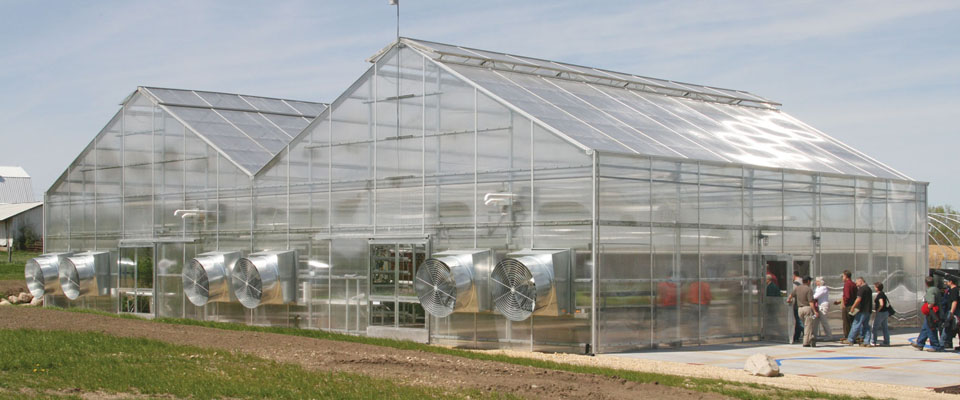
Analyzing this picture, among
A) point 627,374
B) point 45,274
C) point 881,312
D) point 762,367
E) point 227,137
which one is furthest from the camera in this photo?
point 45,274

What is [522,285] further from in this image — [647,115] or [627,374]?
[647,115]

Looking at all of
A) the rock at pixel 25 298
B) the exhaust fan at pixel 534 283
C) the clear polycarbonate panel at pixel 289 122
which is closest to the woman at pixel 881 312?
the exhaust fan at pixel 534 283

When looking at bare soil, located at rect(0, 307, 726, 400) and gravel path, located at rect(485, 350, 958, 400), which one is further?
gravel path, located at rect(485, 350, 958, 400)

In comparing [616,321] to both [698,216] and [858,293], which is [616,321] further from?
[858,293]

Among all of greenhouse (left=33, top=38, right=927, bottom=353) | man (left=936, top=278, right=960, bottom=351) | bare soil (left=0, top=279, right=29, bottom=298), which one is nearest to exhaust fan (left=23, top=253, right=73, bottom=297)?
greenhouse (left=33, top=38, right=927, bottom=353)

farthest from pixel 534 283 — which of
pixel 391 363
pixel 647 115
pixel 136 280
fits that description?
pixel 136 280

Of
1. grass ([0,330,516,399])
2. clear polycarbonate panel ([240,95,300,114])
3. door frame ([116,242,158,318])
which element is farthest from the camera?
clear polycarbonate panel ([240,95,300,114])

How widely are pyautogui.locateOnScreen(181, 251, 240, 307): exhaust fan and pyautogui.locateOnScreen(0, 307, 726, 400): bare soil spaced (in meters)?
1.93

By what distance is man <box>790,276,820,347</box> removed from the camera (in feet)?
76.1

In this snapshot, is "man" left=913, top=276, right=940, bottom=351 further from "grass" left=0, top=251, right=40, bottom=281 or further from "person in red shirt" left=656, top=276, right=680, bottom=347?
"grass" left=0, top=251, right=40, bottom=281

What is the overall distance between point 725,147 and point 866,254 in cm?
516

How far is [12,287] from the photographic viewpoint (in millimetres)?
40969

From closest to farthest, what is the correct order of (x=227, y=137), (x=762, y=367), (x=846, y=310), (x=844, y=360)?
(x=762, y=367) → (x=844, y=360) → (x=846, y=310) → (x=227, y=137)

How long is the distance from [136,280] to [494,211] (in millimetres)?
14047
